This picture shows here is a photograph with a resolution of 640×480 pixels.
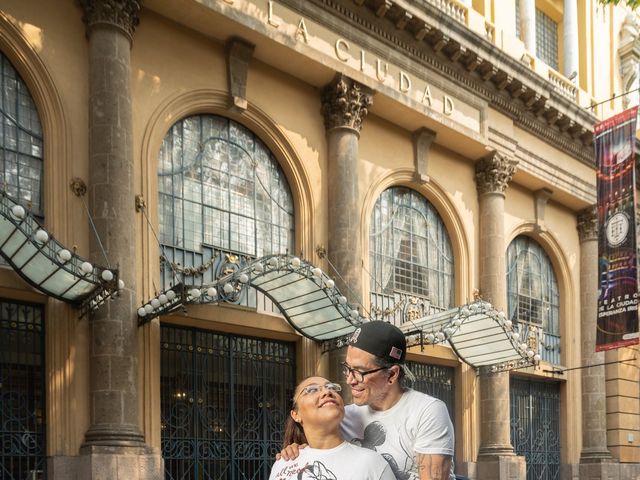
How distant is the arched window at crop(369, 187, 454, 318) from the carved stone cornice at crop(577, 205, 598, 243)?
701 centimetres

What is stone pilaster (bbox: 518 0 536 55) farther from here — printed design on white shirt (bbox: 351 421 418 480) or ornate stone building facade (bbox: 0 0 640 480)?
printed design on white shirt (bbox: 351 421 418 480)

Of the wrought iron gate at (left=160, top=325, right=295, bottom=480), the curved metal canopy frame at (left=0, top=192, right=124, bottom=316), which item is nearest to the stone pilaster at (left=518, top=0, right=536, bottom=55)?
the wrought iron gate at (left=160, top=325, right=295, bottom=480)

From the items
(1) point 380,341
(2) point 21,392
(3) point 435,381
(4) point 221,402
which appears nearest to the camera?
(1) point 380,341

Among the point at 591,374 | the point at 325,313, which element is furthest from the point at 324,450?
the point at 591,374

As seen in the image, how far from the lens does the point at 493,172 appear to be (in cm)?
2144

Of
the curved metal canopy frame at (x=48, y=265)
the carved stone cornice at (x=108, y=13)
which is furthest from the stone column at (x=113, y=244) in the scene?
the curved metal canopy frame at (x=48, y=265)

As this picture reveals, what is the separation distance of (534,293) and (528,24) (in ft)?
25.1

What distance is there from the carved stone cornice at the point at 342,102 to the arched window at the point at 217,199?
1.50m

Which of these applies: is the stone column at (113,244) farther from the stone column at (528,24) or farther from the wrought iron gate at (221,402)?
the stone column at (528,24)

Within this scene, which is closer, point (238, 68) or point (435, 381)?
point (238, 68)

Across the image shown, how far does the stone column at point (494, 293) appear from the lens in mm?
20031

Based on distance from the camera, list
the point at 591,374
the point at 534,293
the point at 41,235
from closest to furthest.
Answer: the point at 41,235 → the point at 534,293 → the point at 591,374

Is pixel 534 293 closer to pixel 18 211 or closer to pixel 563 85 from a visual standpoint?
pixel 563 85

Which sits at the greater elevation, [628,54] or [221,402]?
[628,54]
